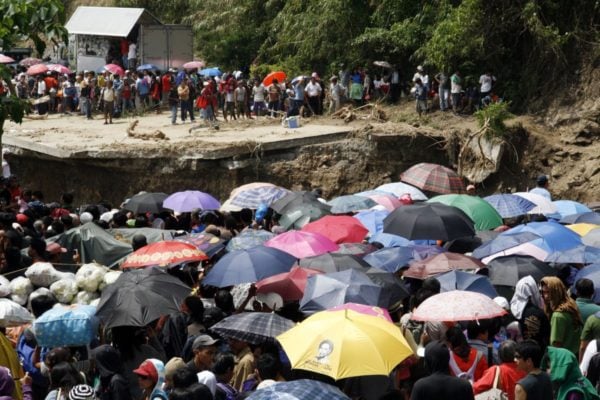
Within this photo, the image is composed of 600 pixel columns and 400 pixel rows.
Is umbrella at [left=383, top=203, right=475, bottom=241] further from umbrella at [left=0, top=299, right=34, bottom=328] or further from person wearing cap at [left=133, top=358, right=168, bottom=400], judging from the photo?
person wearing cap at [left=133, top=358, right=168, bottom=400]

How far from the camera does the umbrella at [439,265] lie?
476 inches

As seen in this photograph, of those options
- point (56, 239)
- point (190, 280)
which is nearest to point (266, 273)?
point (190, 280)

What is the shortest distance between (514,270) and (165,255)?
3.90 meters

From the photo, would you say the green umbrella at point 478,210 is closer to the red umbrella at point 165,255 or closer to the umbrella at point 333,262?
the umbrella at point 333,262

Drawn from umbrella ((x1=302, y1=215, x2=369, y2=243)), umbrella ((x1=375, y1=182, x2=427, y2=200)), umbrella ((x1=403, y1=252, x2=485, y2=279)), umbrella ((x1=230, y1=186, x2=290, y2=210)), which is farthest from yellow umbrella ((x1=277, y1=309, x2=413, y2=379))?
umbrella ((x1=375, y1=182, x2=427, y2=200))

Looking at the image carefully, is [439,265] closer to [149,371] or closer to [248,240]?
[248,240]

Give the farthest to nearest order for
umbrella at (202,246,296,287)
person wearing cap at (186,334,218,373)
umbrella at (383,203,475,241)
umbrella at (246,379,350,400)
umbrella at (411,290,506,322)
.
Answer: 1. umbrella at (383,203,475,241)
2. umbrella at (202,246,296,287)
3. umbrella at (411,290,506,322)
4. person wearing cap at (186,334,218,373)
5. umbrella at (246,379,350,400)

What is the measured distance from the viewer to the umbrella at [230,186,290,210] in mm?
17531

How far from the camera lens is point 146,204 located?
17.7 m

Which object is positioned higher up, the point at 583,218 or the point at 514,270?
the point at 514,270

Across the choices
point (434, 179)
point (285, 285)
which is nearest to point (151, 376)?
point (285, 285)

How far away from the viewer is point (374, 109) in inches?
1101

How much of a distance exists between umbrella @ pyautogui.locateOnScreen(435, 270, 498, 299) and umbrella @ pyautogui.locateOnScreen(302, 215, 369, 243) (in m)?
3.02

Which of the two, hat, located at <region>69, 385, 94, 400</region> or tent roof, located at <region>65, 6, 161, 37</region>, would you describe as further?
tent roof, located at <region>65, 6, 161, 37</region>
